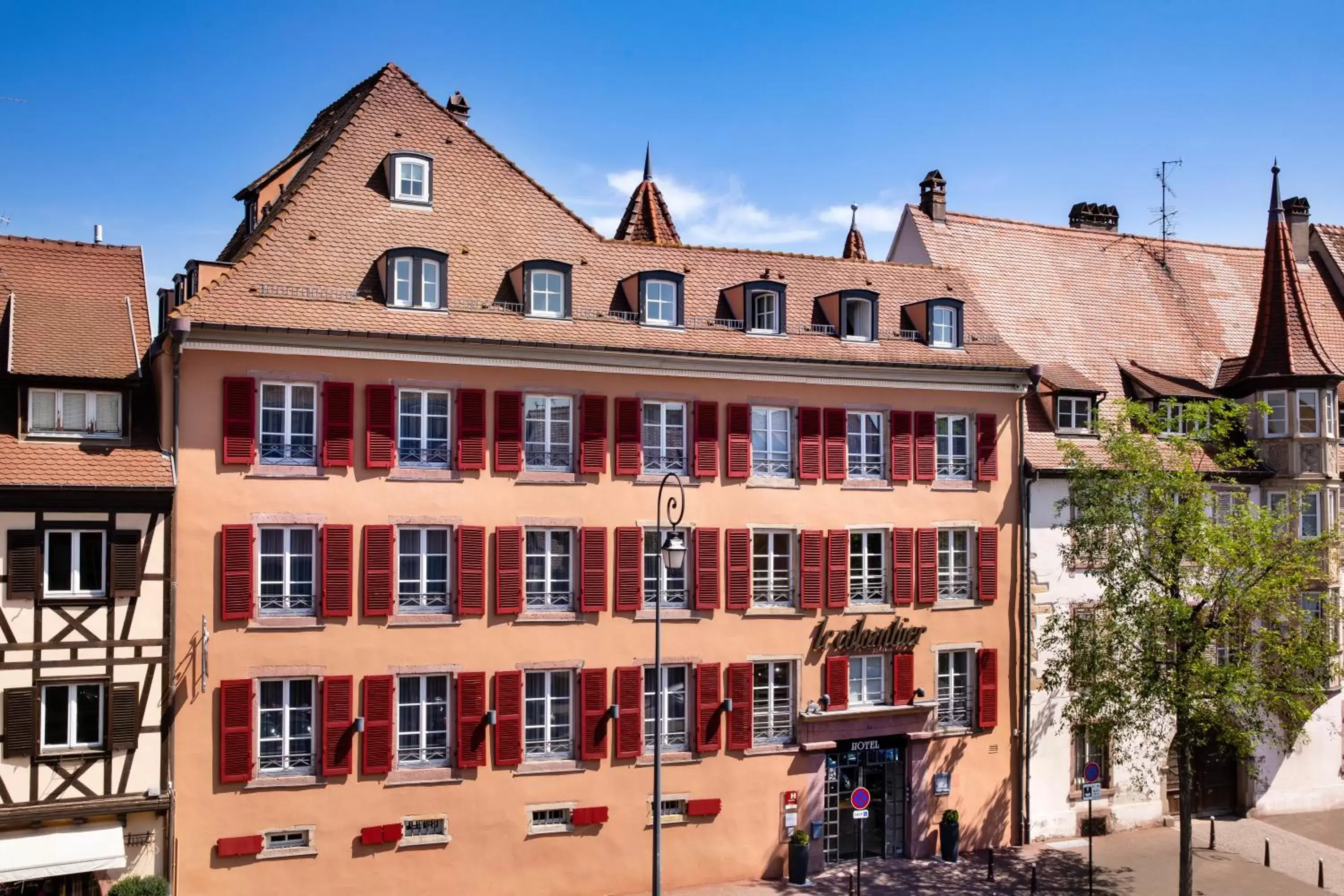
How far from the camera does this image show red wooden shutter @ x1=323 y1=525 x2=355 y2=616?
22359mm

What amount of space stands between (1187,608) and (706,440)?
9708 millimetres

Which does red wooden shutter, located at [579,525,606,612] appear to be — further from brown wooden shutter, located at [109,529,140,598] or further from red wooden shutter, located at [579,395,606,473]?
brown wooden shutter, located at [109,529,140,598]

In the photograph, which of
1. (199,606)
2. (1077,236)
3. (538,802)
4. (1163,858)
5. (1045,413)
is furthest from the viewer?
(1077,236)

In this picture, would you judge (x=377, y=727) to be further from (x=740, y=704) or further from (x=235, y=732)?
(x=740, y=704)

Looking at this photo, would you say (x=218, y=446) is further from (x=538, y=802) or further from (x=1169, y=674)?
(x=1169, y=674)

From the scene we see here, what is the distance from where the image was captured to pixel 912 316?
93.9ft

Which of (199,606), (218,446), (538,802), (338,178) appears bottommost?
(538,802)

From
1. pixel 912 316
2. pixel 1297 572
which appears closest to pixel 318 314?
pixel 912 316

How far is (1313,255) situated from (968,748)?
65.7 ft

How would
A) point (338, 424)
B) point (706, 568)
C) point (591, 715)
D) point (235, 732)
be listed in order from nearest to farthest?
point (235, 732) → point (338, 424) → point (591, 715) → point (706, 568)

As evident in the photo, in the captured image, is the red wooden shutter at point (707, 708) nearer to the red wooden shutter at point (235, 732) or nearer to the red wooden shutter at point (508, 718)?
the red wooden shutter at point (508, 718)

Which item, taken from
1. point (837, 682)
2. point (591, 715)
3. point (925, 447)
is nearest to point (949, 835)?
point (837, 682)

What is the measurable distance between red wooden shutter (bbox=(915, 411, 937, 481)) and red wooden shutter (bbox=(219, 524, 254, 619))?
1375 centimetres

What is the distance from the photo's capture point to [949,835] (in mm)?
27125
